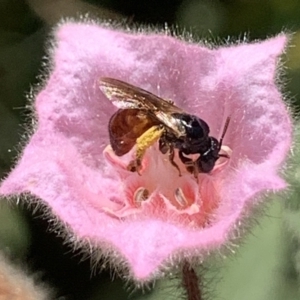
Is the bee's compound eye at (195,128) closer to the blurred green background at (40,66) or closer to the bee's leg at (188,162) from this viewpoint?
the bee's leg at (188,162)

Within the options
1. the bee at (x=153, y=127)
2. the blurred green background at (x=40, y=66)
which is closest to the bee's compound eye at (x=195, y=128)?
the bee at (x=153, y=127)

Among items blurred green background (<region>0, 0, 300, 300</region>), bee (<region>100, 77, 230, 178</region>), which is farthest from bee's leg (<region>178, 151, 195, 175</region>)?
blurred green background (<region>0, 0, 300, 300</region>)

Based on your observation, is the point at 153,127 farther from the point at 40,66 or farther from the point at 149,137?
the point at 40,66

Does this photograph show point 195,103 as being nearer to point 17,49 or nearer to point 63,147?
point 63,147

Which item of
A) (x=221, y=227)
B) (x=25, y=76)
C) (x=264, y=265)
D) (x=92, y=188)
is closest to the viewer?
(x=221, y=227)

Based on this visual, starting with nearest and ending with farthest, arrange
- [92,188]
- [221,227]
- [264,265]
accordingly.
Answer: [221,227] → [92,188] → [264,265]

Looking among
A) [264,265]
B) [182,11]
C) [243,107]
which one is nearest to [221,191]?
[243,107]
